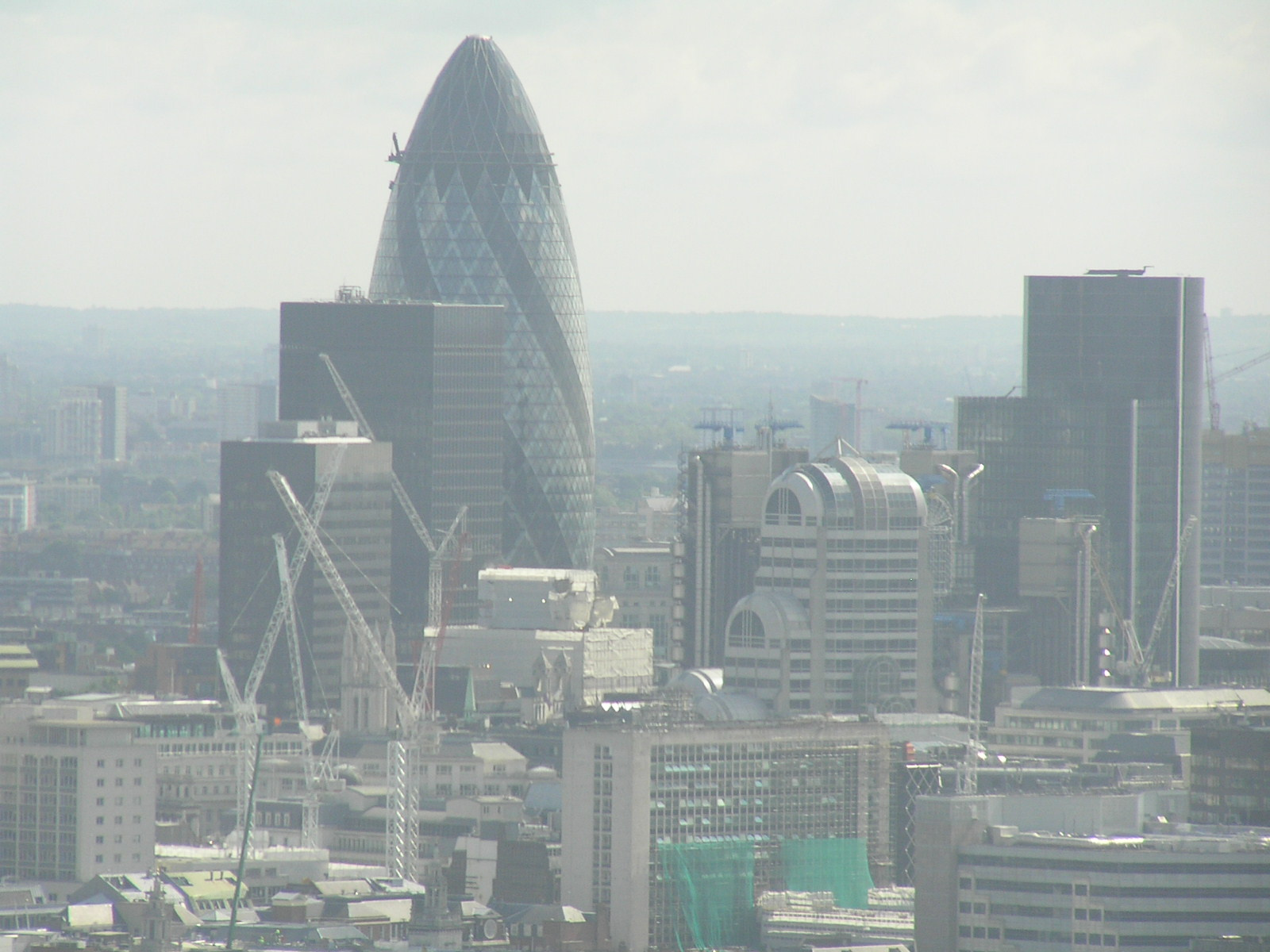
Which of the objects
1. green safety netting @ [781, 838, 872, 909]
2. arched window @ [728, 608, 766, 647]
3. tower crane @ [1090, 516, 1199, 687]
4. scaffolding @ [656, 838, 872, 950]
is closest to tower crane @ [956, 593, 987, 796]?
green safety netting @ [781, 838, 872, 909]

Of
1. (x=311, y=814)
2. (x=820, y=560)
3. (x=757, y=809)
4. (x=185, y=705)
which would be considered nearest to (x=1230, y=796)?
(x=757, y=809)

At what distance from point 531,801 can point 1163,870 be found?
4634 centimetres

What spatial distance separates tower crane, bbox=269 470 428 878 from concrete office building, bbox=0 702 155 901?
851 cm

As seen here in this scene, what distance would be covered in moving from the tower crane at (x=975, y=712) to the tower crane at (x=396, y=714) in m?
18.8

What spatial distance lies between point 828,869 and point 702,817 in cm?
495

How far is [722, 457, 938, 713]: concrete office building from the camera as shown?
159750mm

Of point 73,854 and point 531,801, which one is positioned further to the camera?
point 531,801

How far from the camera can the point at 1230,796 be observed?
139 metres

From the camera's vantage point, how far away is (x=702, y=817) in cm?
14025

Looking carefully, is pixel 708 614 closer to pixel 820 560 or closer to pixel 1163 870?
pixel 820 560

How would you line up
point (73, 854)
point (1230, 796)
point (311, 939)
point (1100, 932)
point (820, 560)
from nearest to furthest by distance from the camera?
point (1100, 932), point (311, 939), point (1230, 796), point (73, 854), point (820, 560)

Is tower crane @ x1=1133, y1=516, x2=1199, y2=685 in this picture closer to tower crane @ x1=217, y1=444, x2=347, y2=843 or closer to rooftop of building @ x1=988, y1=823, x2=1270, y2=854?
tower crane @ x1=217, y1=444, x2=347, y2=843

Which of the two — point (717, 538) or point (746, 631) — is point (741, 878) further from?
point (717, 538)

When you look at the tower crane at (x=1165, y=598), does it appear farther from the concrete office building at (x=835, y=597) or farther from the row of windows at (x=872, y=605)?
the concrete office building at (x=835, y=597)
